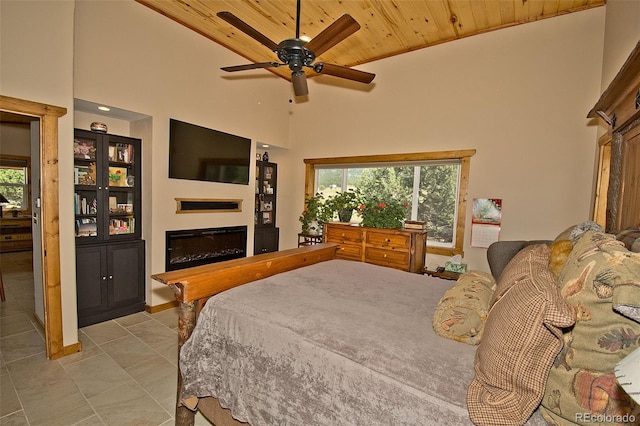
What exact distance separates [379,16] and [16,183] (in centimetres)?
800

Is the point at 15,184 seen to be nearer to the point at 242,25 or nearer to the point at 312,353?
the point at 242,25

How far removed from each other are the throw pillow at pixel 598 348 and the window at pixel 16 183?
8.65 m

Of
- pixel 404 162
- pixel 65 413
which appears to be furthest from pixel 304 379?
pixel 404 162

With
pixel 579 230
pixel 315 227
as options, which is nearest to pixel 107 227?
pixel 315 227

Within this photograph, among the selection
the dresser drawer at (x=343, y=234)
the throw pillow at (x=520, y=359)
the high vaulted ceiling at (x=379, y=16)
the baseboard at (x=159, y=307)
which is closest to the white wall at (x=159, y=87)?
the baseboard at (x=159, y=307)

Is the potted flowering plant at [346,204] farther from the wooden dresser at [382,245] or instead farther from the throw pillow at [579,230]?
the throw pillow at [579,230]

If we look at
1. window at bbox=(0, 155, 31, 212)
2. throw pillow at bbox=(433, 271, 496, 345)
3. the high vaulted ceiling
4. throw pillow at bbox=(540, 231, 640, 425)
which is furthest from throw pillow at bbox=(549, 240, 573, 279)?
window at bbox=(0, 155, 31, 212)

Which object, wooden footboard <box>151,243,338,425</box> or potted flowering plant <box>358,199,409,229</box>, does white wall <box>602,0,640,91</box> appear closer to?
potted flowering plant <box>358,199,409,229</box>

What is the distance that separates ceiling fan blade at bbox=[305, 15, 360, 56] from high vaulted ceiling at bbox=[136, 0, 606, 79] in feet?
3.77

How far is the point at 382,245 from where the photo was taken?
3.91 meters

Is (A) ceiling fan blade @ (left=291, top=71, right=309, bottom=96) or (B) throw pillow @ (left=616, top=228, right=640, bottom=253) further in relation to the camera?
(A) ceiling fan blade @ (left=291, top=71, right=309, bottom=96)

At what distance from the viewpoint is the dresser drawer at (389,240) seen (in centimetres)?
373

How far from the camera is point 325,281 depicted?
6.74 ft

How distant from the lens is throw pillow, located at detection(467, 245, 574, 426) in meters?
0.86
